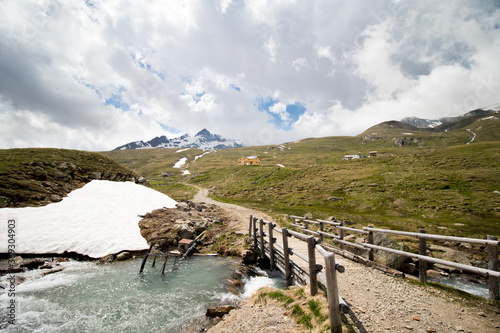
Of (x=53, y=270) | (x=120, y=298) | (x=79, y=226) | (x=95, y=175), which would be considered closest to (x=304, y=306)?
(x=120, y=298)

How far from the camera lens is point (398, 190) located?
41.8 m

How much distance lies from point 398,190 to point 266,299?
146ft

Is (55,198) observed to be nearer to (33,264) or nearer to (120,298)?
(33,264)

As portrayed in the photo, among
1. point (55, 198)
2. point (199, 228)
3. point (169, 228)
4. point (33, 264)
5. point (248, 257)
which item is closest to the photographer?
point (33, 264)

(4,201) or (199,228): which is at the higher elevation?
(4,201)

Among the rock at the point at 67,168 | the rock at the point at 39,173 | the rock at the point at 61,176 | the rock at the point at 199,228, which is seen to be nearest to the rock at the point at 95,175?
the rock at the point at 67,168

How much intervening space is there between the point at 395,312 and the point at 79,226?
22.0 meters

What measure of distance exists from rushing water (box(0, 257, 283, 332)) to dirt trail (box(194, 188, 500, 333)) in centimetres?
266

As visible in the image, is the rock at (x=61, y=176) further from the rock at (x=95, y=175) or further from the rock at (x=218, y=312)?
the rock at (x=218, y=312)

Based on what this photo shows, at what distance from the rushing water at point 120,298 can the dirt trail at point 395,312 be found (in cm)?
266

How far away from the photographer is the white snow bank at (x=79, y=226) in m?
15.0

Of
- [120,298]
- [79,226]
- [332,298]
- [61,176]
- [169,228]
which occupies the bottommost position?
[120,298]

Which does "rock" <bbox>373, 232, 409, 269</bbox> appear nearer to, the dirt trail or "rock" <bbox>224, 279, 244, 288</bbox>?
the dirt trail

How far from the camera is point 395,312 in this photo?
20.6 ft
